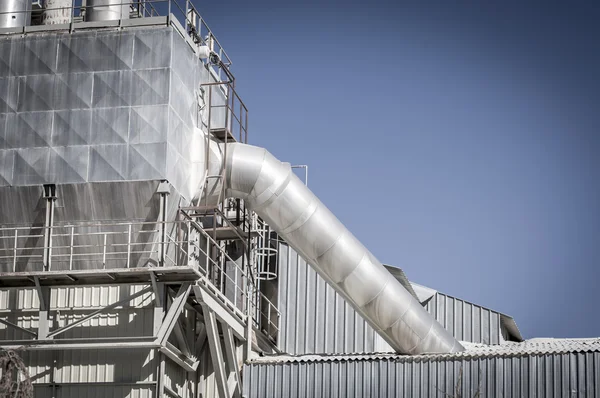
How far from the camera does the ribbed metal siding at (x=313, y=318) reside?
36875 mm

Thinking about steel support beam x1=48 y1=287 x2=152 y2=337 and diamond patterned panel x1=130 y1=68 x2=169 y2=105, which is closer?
steel support beam x1=48 y1=287 x2=152 y2=337

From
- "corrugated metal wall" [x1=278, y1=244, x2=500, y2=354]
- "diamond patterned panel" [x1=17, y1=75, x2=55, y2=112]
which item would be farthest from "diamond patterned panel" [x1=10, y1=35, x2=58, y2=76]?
"corrugated metal wall" [x1=278, y1=244, x2=500, y2=354]

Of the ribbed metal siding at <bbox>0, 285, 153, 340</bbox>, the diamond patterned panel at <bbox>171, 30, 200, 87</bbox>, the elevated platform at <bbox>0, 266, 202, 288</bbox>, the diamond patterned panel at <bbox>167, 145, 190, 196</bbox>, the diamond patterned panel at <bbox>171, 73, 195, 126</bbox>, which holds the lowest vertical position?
the ribbed metal siding at <bbox>0, 285, 153, 340</bbox>

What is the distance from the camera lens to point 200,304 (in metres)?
29.9

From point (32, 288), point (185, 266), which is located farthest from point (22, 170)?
point (185, 266)

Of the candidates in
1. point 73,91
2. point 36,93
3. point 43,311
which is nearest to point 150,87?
point 73,91

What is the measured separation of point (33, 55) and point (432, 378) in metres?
13.5

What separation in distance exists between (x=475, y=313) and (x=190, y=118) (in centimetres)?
1316

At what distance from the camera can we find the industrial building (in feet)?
93.5

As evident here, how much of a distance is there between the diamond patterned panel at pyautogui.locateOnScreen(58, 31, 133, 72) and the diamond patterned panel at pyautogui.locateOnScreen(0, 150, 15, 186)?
2.63m

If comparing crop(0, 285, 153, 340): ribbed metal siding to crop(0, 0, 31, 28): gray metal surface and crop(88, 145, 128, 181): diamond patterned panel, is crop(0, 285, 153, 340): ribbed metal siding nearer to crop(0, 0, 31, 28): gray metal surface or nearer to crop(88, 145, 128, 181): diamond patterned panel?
crop(88, 145, 128, 181): diamond patterned panel

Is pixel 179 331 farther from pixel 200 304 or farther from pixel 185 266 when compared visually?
pixel 185 266

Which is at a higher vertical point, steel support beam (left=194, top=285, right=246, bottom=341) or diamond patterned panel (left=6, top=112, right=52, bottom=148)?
diamond patterned panel (left=6, top=112, right=52, bottom=148)

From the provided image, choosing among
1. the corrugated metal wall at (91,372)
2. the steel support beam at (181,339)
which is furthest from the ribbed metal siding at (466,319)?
the corrugated metal wall at (91,372)
